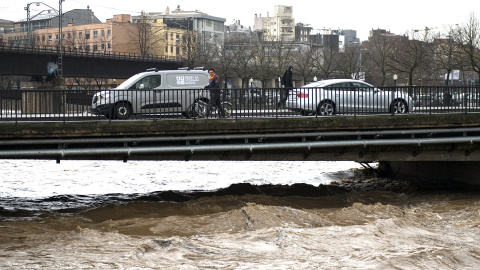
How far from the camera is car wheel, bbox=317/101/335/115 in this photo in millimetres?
21703

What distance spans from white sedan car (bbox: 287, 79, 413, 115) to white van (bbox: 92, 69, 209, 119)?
296 centimetres

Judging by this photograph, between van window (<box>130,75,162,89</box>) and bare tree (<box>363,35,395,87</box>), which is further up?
bare tree (<box>363,35,395,87</box>)

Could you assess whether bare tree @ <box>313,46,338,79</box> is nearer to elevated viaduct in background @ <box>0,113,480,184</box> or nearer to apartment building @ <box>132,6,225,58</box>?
apartment building @ <box>132,6,225,58</box>

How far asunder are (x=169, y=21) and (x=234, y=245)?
117 metres

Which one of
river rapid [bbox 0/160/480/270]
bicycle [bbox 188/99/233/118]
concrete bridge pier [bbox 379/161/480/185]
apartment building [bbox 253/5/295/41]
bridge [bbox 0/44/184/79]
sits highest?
apartment building [bbox 253/5/295/41]

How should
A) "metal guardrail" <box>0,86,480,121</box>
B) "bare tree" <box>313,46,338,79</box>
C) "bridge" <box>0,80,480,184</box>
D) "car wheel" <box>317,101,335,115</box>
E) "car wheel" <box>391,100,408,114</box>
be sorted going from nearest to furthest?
"bridge" <box>0,80,480,184</box>
"metal guardrail" <box>0,86,480,121</box>
"car wheel" <box>317,101,335,115</box>
"car wheel" <box>391,100,408,114</box>
"bare tree" <box>313,46,338,79</box>

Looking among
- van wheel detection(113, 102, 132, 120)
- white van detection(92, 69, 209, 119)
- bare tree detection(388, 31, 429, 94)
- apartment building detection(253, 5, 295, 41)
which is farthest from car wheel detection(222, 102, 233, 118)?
apartment building detection(253, 5, 295, 41)

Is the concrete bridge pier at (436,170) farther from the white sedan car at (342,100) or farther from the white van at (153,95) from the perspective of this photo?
the white van at (153,95)

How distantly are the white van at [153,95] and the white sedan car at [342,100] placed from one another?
2960 millimetres

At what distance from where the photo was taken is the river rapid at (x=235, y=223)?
13.3 m

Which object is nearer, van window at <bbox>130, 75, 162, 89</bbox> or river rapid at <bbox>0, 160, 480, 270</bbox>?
river rapid at <bbox>0, 160, 480, 270</bbox>

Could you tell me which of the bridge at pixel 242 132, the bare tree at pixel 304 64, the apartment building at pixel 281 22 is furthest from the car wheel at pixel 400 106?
the apartment building at pixel 281 22

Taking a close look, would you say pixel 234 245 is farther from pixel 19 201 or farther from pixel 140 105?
pixel 19 201

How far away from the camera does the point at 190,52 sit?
78438 mm
